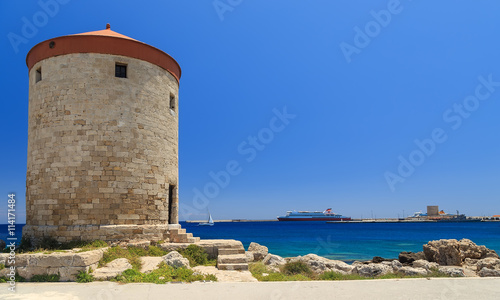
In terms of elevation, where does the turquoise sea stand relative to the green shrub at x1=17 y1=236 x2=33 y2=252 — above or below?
below

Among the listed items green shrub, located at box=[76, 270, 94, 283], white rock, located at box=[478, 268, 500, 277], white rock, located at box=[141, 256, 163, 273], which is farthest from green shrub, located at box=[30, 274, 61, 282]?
white rock, located at box=[478, 268, 500, 277]

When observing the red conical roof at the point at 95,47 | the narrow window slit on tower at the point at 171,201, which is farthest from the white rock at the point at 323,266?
the red conical roof at the point at 95,47

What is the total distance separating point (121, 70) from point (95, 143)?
254cm

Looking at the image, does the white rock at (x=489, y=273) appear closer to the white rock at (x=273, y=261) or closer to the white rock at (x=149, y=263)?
the white rock at (x=273, y=261)

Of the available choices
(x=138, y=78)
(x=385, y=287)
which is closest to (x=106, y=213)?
(x=138, y=78)

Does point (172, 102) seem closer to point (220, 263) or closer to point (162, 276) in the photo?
point (220, 263)

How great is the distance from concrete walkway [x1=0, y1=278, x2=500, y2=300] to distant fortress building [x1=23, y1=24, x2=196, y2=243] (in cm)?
333

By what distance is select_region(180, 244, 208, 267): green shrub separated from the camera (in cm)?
1028

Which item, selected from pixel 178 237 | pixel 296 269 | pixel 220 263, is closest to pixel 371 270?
pixel 296 269

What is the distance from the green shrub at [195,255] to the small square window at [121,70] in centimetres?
579

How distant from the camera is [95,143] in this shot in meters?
10.5

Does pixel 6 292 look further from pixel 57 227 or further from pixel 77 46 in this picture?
pixel 77 46

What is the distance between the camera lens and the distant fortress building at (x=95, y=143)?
10.3m

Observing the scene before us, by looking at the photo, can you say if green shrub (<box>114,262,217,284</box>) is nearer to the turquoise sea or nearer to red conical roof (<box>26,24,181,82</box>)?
red conical roof (<box>26,24,181,82</box>)
